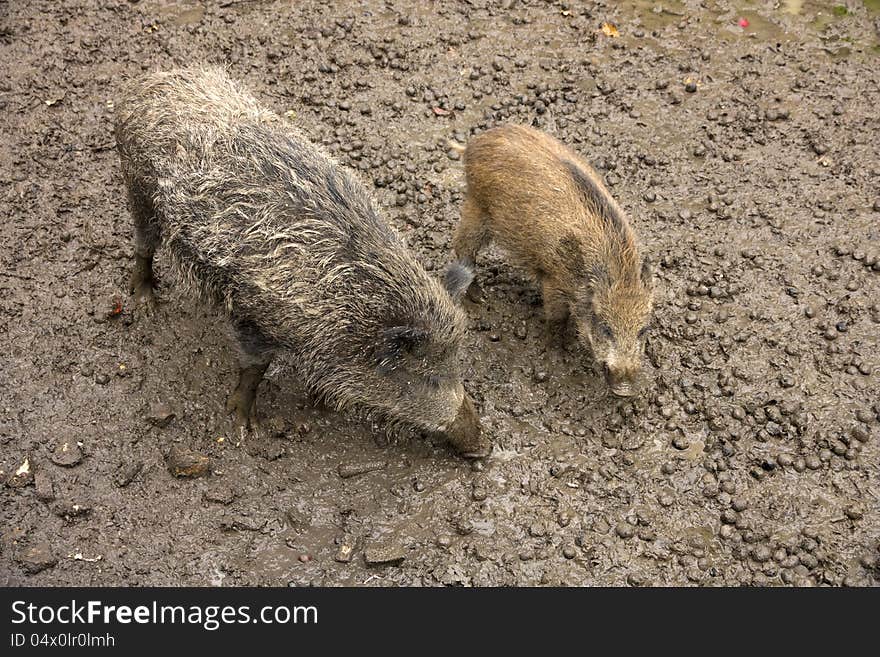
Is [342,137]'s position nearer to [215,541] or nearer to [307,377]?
[307,377]

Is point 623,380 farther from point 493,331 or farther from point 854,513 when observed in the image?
point 854,513

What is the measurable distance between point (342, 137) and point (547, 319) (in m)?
2.47

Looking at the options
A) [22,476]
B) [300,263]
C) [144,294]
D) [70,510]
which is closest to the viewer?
[300,263]

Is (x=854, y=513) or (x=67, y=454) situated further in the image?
(x=67, y=454)

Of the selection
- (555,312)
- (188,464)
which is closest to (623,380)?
(555,312)

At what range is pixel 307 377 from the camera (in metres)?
4.25

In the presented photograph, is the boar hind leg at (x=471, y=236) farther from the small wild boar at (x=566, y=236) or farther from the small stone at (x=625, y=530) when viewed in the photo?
the small stone at (x=625, y=530)

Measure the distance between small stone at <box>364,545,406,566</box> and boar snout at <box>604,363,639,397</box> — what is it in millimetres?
1594

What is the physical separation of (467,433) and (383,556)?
84 cm

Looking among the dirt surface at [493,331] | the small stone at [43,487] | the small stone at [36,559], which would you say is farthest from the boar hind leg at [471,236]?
the small stone at [36,559]

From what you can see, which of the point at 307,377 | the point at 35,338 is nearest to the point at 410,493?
the point at 307,377

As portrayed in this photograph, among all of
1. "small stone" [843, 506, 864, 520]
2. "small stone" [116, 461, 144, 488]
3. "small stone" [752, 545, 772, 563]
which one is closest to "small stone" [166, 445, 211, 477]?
"small stone" [116, 461, 144, 488]

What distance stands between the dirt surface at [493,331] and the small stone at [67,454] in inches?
0.6

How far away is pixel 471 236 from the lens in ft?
17.3
